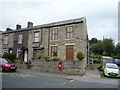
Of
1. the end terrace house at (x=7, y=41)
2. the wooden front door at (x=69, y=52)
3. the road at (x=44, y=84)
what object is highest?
the end terrace house at (x=7, y=41)

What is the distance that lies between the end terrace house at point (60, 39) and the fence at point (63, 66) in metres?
2.98

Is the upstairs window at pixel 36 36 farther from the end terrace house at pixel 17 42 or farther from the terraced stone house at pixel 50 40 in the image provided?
the end terrace house at pixel 17 42

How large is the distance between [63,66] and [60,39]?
5.34 m

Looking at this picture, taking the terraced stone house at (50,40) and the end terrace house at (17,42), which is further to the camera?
the end terrace house at (17,42)

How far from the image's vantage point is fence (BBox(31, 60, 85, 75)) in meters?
13.4

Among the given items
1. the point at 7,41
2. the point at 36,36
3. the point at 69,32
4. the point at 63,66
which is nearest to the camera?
the point at 63,66

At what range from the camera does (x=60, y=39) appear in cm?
1825

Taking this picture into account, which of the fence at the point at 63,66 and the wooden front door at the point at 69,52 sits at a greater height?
the wooden front door at the point at 69,52

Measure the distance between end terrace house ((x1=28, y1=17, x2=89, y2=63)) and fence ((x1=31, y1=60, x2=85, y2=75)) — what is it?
298cm

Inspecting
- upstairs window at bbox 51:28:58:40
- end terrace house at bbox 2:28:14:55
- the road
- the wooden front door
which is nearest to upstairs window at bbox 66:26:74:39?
the wooden front door

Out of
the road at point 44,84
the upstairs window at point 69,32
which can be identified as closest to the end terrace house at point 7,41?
the upstairs window at point 69,32

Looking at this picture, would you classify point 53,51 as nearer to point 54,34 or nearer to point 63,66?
point 54,34

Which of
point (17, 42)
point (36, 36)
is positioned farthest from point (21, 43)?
point (36, 36)

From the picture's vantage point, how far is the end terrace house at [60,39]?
662 inches
